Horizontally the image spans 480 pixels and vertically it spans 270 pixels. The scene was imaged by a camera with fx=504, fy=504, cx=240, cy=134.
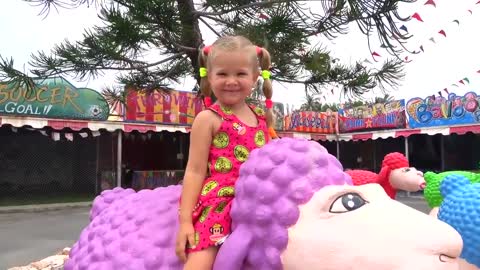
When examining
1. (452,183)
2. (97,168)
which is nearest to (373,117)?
(97,168)

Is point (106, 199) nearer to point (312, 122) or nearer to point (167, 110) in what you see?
point (167, 110)

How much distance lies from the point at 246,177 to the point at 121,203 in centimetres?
64

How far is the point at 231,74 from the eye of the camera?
1.42 meters

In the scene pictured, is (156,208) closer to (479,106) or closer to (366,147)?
(479,106)

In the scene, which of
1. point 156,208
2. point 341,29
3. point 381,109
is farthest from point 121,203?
point 381,109

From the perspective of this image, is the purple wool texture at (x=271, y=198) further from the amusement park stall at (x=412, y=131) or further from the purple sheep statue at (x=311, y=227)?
the amusement park stall at (x=412, y=131)

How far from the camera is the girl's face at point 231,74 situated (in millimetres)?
1396

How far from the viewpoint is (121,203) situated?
5.78 ft

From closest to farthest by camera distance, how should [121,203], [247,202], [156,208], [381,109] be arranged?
[247,202]
[156,208]
[121,203]
[381,109]

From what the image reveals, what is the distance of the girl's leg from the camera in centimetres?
130

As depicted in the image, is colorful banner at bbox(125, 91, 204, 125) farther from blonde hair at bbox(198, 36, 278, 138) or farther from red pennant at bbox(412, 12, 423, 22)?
blonde hair at bbox(198, 36, 278, 138)

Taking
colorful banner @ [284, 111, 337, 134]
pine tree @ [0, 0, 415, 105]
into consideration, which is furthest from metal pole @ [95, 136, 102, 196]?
pine tree @ [0, 0, 415, 105]

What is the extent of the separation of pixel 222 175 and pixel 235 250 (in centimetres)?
26

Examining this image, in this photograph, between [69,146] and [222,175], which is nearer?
[222,175]
